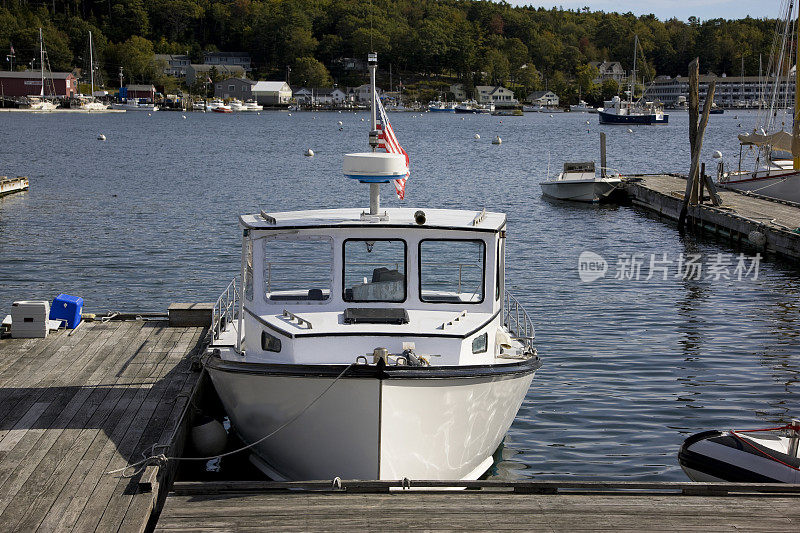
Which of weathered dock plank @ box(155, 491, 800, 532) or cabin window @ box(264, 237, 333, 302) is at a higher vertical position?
cabin window @ box(264, 237, 333, 302)

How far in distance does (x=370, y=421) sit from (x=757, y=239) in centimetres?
2425

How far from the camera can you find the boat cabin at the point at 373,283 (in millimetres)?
11234

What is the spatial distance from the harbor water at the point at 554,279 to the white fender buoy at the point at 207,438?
4.11 metres

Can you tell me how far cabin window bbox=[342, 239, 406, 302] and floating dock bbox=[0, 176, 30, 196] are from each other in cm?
3874

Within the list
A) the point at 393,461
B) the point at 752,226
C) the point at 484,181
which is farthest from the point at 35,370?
the point at 484,181

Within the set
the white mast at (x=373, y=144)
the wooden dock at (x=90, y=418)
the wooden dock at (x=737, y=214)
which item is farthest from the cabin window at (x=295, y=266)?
the wooden dock at (x=737, y=214)

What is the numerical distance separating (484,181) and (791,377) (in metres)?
41.1

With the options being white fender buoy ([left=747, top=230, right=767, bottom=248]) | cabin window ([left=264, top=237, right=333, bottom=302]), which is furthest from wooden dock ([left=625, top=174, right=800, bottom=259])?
cabin window ([left=264, top=237, right=333, bottom=302])

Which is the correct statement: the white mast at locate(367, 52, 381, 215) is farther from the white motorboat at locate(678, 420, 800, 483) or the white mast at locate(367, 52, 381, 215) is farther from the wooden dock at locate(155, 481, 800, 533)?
the white motorboat at locate(678, 420, 800, 483)

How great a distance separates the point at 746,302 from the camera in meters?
25.2

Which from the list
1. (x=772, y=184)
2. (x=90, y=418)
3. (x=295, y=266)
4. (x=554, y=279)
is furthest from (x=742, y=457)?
(x=772, y=184)

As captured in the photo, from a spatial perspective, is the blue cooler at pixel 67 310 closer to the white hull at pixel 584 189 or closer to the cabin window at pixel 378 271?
the cabin window at pixel 378 271

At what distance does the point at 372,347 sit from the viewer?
35.7ft

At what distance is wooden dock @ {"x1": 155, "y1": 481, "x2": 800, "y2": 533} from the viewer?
940 cm
